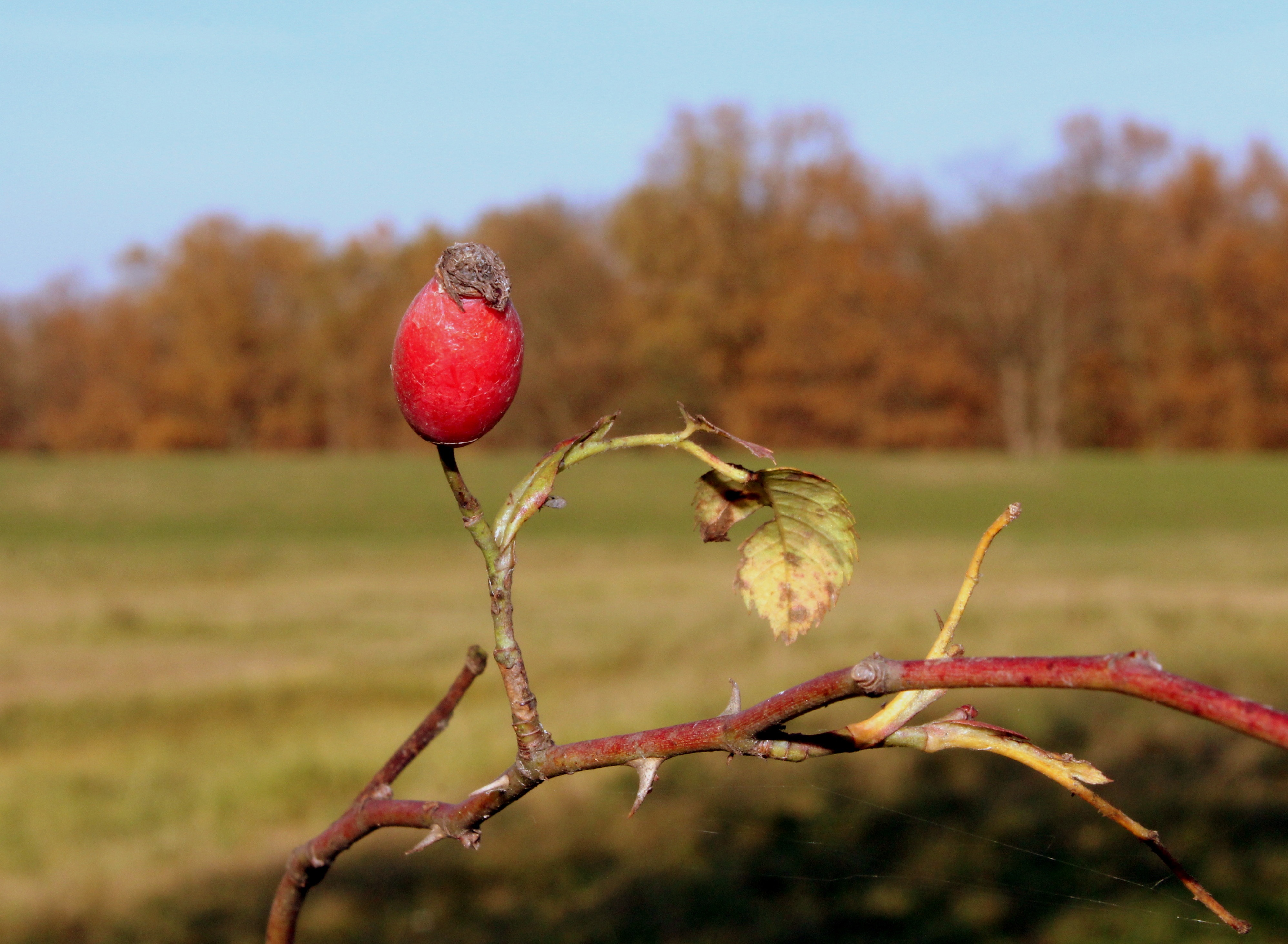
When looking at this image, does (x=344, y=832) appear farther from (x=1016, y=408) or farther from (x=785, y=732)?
(x=1016, y=408)

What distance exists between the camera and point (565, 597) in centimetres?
1364

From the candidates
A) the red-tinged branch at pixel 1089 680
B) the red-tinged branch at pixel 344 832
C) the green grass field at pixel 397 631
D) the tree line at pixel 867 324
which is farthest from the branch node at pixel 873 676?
the tree line at pixel 867 324

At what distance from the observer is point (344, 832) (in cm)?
65

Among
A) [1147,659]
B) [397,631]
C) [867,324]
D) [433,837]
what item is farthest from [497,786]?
[867,324]

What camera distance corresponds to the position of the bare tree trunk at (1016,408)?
35.8 metres

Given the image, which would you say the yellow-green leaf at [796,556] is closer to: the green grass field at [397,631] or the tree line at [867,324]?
the green grass field at [397,631]

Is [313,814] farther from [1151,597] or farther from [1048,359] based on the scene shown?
[1048,359]

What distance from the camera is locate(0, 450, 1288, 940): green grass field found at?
6.29 meters

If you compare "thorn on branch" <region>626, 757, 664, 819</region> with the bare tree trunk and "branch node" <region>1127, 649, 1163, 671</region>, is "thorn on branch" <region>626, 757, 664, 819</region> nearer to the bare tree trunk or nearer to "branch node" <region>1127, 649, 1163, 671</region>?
"branch node" <region>1127, 649, 1163, 671</region>

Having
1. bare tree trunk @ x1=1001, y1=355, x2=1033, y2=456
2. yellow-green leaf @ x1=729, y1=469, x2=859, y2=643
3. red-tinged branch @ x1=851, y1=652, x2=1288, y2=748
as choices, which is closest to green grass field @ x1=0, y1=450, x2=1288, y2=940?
yellow-green leaf @ x1=729, y1=469, x2=859, y2=643

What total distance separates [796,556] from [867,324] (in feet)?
119

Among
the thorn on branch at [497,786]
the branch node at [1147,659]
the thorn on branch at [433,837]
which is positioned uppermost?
the branch node at [1147,659]

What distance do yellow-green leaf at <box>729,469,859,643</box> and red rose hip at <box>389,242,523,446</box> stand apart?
130 mm

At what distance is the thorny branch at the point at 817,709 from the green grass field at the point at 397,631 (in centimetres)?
9
